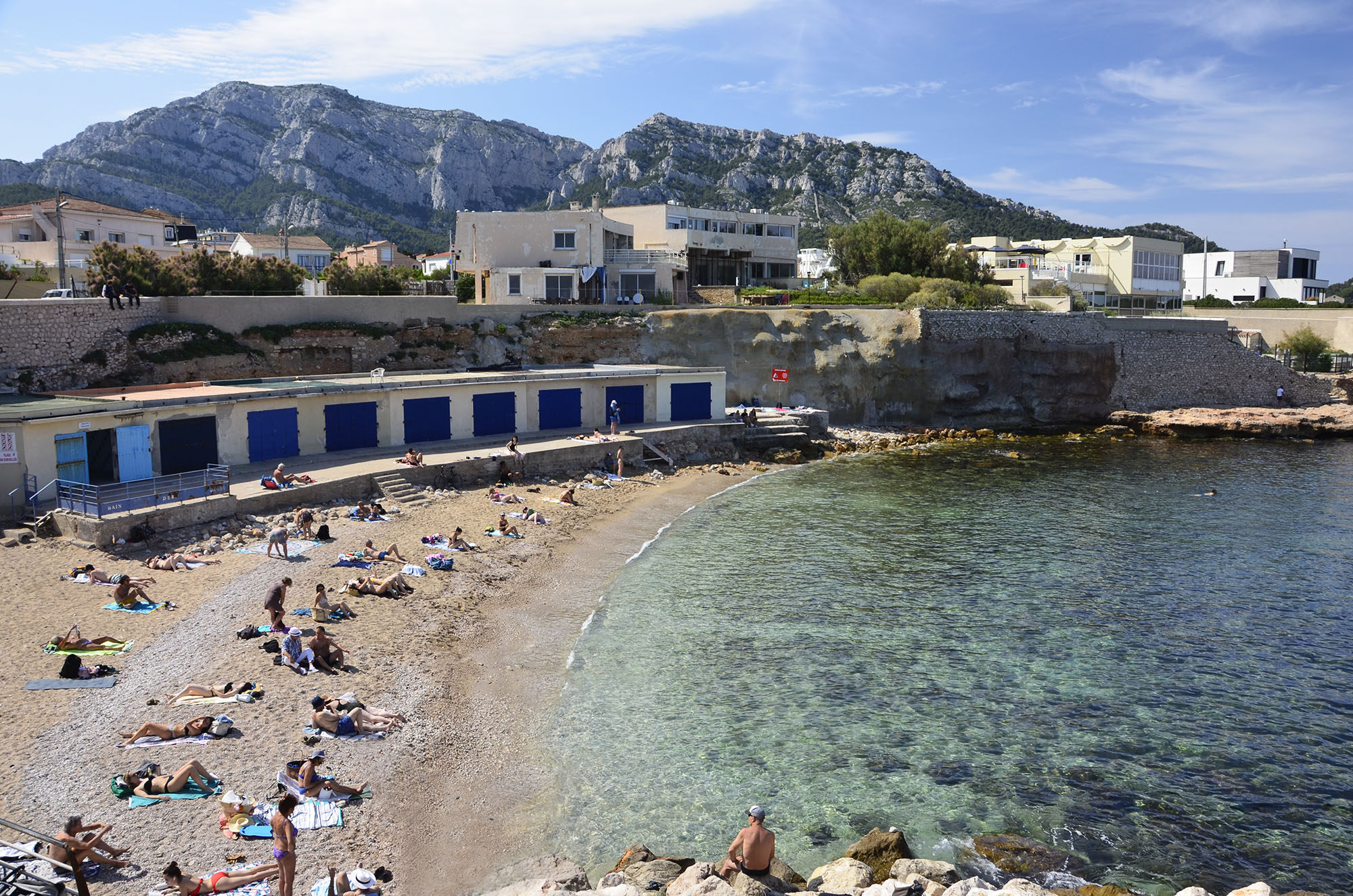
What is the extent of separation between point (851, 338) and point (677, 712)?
3597cm

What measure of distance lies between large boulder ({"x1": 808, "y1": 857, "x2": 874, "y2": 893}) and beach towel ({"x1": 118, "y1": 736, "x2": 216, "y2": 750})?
923 centimetres

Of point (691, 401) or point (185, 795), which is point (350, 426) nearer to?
point (691, 401)

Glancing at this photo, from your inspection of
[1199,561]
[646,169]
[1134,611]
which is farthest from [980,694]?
[646,169]

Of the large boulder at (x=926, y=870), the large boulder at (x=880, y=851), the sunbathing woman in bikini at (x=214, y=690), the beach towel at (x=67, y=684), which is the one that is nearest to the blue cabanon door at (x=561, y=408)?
the sunbathing woman in bikini at (x=214, y=690)

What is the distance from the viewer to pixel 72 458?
23.4m

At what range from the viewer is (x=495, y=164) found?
437 feet

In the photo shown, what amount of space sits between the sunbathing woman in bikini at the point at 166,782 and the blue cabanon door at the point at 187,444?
16469 mm

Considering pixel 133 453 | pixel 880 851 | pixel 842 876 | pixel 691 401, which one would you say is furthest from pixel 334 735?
pixel 691 401

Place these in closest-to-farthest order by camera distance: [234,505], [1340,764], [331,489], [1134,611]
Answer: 1. [1340,764]
2. [1134,611]
3. [234,505]
4. [331,489]

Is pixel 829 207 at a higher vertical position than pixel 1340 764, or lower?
higher

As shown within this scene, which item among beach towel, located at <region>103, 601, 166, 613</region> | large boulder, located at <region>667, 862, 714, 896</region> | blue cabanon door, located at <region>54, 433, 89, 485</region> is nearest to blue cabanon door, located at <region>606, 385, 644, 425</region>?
blue cabanon door, located at <region>54, 433, 89, 485</region>

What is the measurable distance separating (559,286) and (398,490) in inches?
984

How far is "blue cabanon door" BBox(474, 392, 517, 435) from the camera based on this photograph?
34969 millimetres

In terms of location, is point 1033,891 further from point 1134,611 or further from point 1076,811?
point 1134,611
